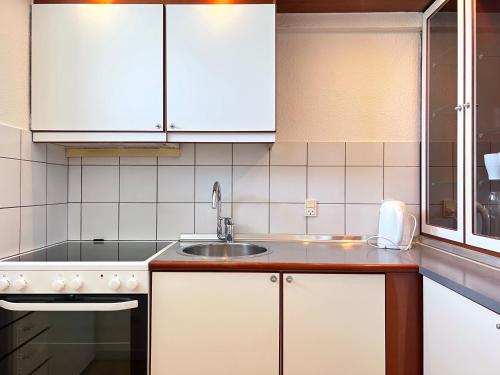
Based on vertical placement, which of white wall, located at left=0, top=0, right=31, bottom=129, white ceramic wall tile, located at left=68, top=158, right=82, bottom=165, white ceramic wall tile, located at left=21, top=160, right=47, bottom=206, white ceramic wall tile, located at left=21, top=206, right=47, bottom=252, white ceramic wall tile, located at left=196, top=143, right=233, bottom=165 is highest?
white wall, located at left=0, top=0, right=31, bottom=129

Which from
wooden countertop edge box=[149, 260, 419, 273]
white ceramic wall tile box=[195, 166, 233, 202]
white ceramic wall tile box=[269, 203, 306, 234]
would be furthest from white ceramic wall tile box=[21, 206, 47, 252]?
white ceramic wall tile box=[269, 203, 306, 234]

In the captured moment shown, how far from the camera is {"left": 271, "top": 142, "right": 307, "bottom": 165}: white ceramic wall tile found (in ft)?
6.22

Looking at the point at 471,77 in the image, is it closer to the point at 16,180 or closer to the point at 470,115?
the point at 470,115

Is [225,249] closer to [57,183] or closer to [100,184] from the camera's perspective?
[100,184]

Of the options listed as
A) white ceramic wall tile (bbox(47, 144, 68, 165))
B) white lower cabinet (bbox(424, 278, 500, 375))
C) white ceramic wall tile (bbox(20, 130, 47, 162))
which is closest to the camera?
white lower cabinet (bbox(424, 278, 500, 375))

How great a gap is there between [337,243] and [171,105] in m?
1.15

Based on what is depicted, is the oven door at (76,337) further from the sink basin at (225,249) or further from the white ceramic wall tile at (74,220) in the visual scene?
the white ceramic wall tile at (74,220)

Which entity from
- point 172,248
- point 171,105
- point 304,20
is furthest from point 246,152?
point 304,20

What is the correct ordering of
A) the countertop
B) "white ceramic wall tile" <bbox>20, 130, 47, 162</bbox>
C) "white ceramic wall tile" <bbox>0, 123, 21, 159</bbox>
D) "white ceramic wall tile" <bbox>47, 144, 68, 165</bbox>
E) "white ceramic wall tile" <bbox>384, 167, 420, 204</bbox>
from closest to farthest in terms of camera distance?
the countertop < "white ceramic wall tile" <bbox>0, 123, 21, 159</bbox> < "white ceramic wall tile" <bbox>20, 130, 47, 162</bbox> < "white ceramic wall tile" <bbox>47, 144, 68, 165</bbox> < "white ceramic wall tile" <bbox>384, 167, 420, 204</bbox>

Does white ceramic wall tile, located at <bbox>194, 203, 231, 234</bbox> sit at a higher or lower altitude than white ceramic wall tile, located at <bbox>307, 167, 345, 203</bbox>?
lower

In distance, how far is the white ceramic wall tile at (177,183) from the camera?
1900 mm

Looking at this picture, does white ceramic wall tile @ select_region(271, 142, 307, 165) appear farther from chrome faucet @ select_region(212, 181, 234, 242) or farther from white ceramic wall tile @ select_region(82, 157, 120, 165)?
white ceramic wall tile @ select_region(82, 157, 120, 165)

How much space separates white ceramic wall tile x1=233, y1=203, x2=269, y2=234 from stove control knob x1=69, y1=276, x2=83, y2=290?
855 millimetres

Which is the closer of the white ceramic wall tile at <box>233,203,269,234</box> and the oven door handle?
the oven door handle
